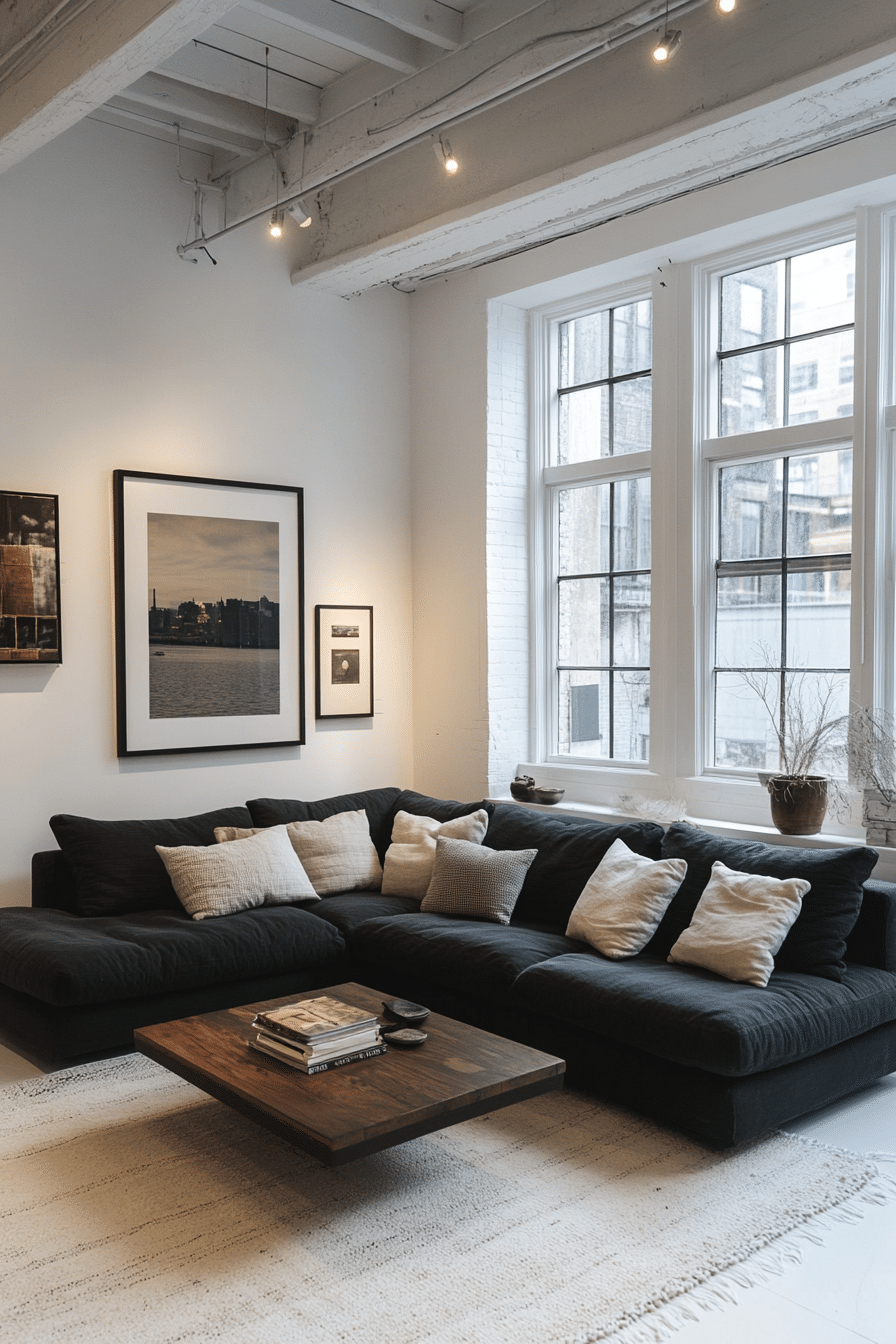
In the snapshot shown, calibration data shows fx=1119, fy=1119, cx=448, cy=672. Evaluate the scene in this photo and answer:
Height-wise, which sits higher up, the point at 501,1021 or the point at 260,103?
the point at 260,103

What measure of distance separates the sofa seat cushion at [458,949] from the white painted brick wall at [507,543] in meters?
1.48

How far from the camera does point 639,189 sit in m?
4.61

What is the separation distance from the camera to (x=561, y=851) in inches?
190

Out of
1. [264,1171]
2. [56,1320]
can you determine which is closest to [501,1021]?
[264,1171]

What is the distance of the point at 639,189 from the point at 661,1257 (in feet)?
12.8

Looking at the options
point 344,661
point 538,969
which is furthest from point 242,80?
point 538,969

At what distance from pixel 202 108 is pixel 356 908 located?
11.5 ft

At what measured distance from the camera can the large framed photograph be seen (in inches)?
205

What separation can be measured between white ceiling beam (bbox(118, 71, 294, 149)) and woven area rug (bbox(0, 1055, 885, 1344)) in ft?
12.8

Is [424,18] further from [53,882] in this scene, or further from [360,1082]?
[53,882]

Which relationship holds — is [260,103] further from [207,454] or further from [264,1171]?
[264,1171]

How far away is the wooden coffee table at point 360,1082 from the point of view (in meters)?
2.77

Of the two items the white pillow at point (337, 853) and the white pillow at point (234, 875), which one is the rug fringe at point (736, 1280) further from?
the white pillow at point (337, 853)

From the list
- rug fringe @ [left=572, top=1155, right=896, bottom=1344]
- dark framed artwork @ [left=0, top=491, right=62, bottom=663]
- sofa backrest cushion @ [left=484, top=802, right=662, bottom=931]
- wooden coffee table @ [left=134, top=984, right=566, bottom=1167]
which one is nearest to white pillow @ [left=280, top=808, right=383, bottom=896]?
sofa backrest cushion @ [left=484, top=802, right=662, bottom=931]
